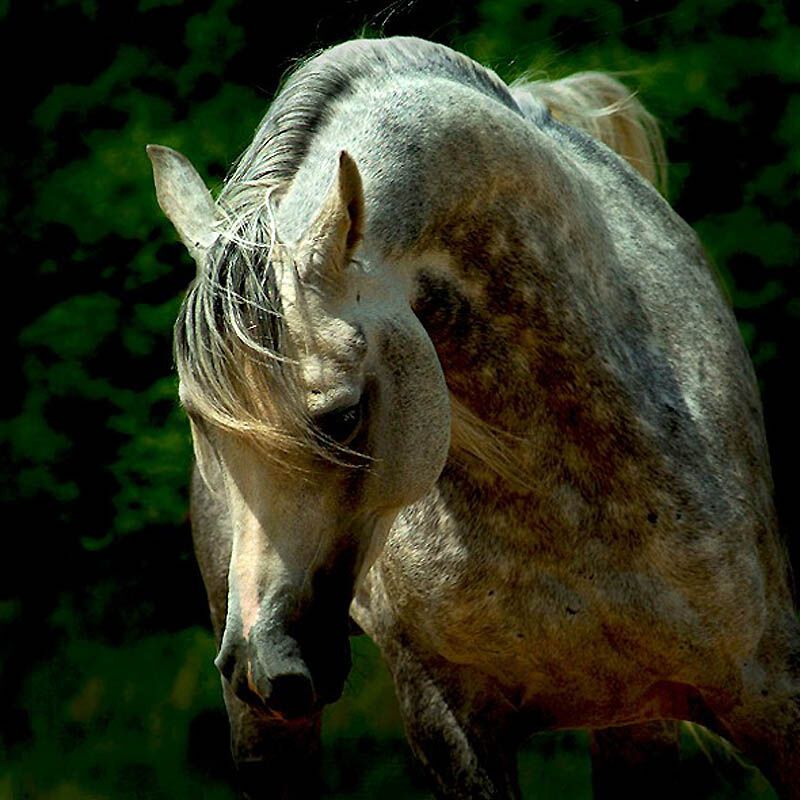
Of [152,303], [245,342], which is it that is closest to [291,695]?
[245,342]

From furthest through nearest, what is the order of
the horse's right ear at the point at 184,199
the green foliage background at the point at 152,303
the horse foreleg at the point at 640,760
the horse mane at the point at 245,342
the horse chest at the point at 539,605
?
the green foliage background at the point at 152,303 < the horse foreleg at the point at 640,760 < the horse chest at the point at 539,605 < the horse's right ear at the point at 184,199 < the horse mane at the point at 245,342

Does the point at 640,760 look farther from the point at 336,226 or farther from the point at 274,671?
the point at 336,226

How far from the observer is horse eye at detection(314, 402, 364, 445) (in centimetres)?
257

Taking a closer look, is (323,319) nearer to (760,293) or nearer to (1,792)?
(760,293)

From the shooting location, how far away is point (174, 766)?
5.36m

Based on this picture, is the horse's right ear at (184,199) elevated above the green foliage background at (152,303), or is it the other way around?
the horse's right ear at (184,199)

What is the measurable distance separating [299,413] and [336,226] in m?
0.28

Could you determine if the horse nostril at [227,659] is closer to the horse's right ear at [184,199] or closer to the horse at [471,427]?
the horse at [471,427]

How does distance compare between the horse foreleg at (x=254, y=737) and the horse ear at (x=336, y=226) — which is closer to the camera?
the horse ear at (x=336, y=226)

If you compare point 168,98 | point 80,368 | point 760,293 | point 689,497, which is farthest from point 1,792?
point 689,497

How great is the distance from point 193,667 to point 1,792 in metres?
0.68

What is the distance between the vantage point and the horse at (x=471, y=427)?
8.48 ft

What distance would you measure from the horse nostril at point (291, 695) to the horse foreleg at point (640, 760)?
1536 millimetres

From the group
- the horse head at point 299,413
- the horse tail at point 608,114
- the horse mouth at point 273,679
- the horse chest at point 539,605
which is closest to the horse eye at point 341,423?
the horse head at point 299,413
